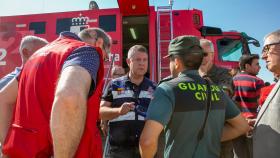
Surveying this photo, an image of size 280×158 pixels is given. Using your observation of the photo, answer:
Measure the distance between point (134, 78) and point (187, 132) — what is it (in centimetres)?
168

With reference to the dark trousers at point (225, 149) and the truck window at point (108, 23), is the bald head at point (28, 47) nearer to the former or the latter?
the dark trousers at point (225, 149)

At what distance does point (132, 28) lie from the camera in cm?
936

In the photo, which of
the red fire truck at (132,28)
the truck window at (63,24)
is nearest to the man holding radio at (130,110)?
the red fire truck at (132,28)

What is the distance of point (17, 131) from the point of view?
5.84ft

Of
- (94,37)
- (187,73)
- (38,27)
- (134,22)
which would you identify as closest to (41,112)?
(94,37)

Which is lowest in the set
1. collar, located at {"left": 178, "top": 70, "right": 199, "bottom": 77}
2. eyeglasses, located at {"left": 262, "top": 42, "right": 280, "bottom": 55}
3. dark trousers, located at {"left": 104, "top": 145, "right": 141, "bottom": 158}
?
dark trousers, located at {"left": 104, "top": 145, "right": 141, "bottom": 158}

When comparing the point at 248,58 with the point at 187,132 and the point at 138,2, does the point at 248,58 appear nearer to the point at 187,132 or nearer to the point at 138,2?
the point at 187,132

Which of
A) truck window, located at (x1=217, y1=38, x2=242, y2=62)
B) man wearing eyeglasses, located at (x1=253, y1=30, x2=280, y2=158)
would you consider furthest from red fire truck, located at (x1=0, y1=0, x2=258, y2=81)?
man wearing eyeglasses, located at (x1=253, y1=30, x2=280, y2=158)

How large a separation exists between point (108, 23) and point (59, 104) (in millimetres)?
7184

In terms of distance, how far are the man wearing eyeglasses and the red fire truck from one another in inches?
209

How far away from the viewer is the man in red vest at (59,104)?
1.51 metres

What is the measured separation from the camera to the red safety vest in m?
1.70

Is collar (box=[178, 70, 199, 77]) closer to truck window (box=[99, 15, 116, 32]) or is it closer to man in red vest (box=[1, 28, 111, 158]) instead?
man in red vest (box=[1, 28, 111, 158])

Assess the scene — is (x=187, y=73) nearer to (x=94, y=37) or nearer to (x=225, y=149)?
(x=94, y=37)
